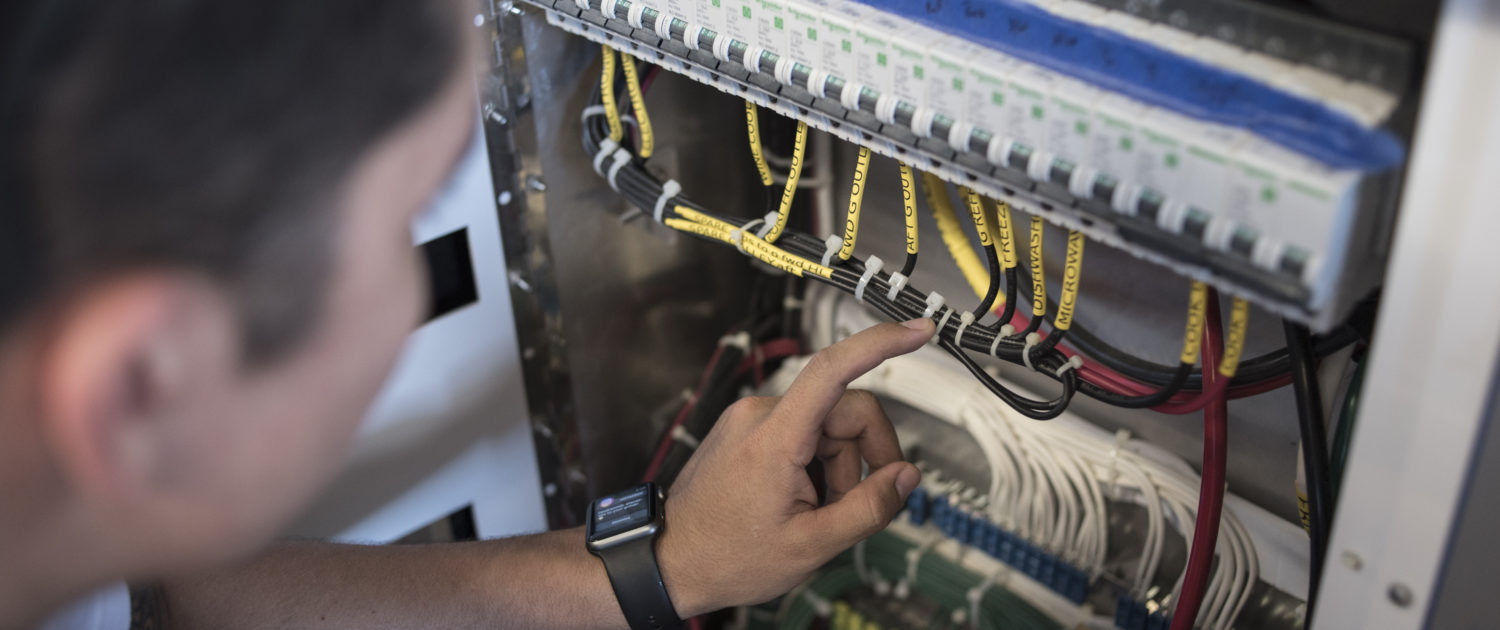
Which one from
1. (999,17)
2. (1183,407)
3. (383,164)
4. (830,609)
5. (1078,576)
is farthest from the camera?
(830,609)

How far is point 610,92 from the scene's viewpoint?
101 centimetres

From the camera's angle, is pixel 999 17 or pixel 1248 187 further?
pixel 999 17

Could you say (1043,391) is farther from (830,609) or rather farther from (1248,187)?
(1248,187)

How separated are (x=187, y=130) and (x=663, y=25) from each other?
498 mm

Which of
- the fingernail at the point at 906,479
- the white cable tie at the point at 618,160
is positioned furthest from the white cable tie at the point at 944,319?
the white cable tie at the point at 618,160

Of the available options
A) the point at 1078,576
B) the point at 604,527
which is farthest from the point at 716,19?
the point at 1078,576

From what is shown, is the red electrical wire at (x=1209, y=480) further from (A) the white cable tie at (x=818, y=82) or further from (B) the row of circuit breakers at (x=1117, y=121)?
(A) the white cable tie at (x=818, y=82)

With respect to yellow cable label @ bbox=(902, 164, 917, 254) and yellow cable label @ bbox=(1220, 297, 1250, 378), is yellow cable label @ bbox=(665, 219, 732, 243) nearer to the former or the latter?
yellow cable label @ bbox=(902, 164, 917, 254)

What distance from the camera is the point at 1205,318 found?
742 millimetres

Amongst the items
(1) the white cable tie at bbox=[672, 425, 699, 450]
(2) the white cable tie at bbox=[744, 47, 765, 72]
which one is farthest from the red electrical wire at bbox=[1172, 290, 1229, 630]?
(1) the white cable tie at bbox=[672, 425, 699, 450]

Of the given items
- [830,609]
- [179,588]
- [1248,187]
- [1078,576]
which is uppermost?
[1248,187]

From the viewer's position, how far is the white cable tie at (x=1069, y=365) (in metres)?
0.83

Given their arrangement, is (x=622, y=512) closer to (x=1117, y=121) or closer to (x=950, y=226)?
(x=950, y=226)

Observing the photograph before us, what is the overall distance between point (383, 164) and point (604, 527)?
57cm
